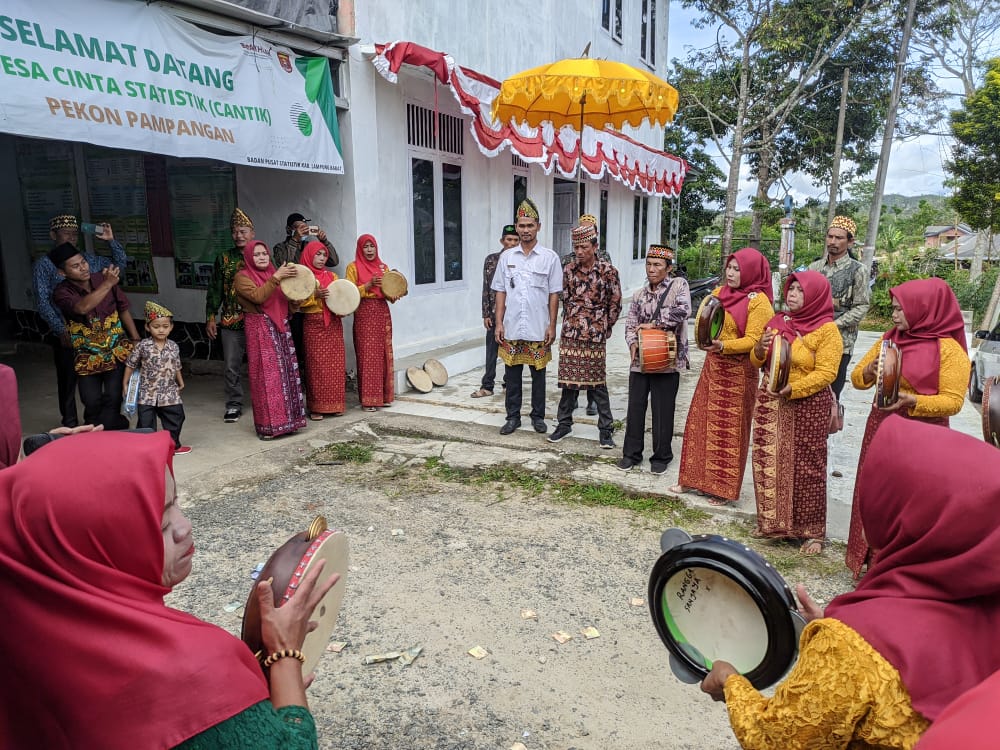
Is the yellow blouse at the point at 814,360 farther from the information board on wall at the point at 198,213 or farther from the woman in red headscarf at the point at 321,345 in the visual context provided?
the information board on wall at the point at 198,213

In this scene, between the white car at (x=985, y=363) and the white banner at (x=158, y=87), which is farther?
the white car at (x=985, y=363)

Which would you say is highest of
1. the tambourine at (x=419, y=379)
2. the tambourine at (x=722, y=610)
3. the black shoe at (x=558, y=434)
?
the tambourine at (x=722, y=610)

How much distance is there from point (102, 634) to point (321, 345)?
529cm

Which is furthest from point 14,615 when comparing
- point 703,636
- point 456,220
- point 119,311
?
point 456,220

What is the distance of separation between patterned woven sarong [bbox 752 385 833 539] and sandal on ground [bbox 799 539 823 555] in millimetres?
32

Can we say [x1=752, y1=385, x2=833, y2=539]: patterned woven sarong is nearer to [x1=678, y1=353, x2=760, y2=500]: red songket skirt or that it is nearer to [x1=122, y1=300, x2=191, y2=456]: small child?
[x1=678, y1=353, x2=760, y2=500]: red songket skirt

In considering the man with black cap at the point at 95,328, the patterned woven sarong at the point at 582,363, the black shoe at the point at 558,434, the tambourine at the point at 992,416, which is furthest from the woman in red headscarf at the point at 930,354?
the man with black cap at the point at 95,328

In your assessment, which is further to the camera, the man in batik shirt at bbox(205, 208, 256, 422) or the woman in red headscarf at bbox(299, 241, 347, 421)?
the woman in red headscarf at bbox(299, 241, 347, 421)

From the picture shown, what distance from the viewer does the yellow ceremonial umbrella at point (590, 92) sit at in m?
6.15

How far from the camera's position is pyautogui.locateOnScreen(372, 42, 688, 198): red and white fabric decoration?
6.94 metres

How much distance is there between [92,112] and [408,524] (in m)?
3.40

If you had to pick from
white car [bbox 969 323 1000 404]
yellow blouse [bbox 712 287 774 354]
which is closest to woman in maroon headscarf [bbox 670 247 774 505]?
yellow blouse [bbox 712 287 774 354]

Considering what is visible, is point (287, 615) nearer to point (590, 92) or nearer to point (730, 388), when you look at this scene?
point (730, 388)

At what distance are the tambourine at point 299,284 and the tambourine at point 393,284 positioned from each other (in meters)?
0.83
